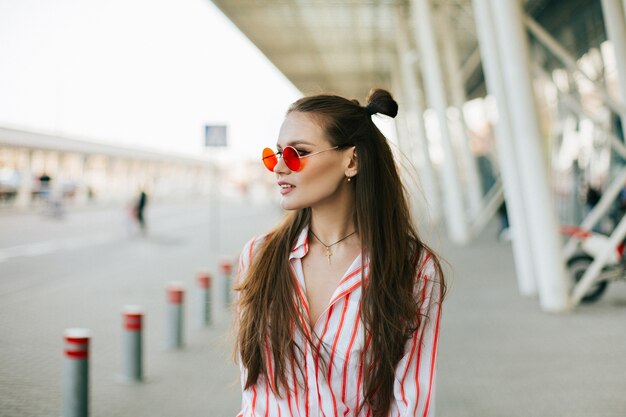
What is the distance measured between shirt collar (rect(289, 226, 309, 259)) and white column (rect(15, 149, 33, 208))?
104 ft

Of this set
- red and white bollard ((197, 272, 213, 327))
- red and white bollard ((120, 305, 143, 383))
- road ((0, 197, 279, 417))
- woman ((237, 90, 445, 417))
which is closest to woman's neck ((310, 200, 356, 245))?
woman ((237, 90, 445, 417))


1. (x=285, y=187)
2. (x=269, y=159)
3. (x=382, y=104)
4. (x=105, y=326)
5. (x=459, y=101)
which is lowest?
(x=105, y=326)

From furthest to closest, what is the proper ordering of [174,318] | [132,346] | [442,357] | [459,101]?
1. [459,101]
2. [174,318]
3. [442,357]
4. [132,346]

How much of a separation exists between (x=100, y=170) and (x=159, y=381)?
4188 cm

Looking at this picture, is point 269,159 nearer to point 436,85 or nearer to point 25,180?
point 436,85

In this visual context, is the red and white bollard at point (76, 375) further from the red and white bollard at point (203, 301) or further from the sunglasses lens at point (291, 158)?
the red and white bollard at point (203, 301)

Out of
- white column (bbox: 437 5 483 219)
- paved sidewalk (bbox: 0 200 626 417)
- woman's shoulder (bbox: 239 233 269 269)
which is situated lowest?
paved sidewalk (bbox: 0 200 626 417)

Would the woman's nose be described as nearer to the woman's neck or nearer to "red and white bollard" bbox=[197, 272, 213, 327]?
the woman's neck

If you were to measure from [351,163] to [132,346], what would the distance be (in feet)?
14.0

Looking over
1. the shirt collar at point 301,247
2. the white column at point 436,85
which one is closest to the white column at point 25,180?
the white column at point 436,85

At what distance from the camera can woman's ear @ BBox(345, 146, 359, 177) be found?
2.26 metres

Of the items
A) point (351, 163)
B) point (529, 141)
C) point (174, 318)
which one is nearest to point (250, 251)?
point (351, 163)

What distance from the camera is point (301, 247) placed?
2.31m

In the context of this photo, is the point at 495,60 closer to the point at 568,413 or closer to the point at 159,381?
the point at 568,413
